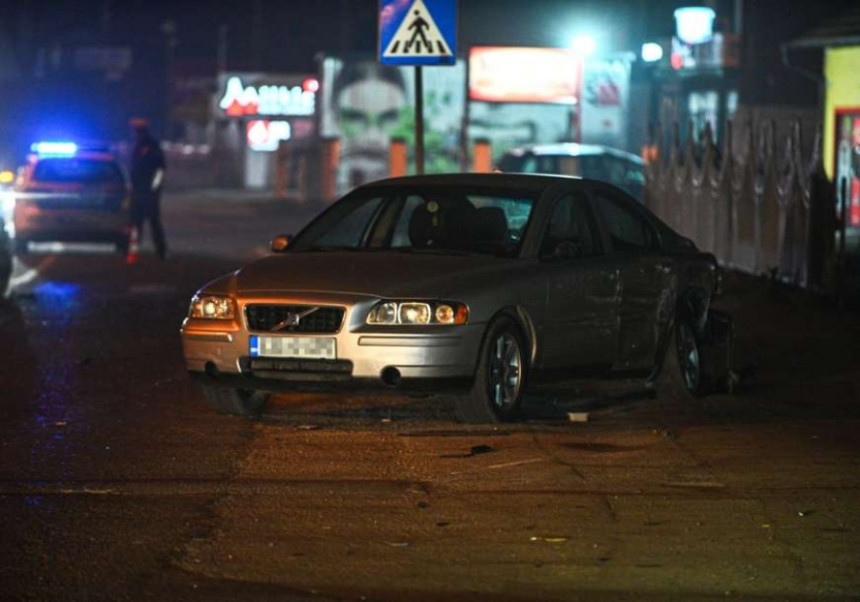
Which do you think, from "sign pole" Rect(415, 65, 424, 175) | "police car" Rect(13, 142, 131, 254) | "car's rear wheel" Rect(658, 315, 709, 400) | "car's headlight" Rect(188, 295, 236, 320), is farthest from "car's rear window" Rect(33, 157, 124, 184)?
"car's headlight" Rect(188, 295, 236, 320)

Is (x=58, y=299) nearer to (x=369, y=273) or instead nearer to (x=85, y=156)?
(x=85, y=156)

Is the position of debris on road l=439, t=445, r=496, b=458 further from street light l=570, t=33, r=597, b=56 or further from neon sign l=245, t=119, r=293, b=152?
neon sign l=245, t=119, r=293, b=152

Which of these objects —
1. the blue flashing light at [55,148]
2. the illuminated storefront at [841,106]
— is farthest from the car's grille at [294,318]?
the illuminated storefront at [841,106]

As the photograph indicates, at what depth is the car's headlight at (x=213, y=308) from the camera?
10500 millimetres

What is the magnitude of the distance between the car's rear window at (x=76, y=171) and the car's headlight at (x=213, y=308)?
16.3 m

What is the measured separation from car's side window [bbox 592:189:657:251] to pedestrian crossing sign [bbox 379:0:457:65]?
4.22 meters

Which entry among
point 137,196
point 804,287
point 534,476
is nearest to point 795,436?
point 534,476

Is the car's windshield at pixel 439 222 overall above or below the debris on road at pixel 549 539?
above

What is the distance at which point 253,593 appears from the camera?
657cm

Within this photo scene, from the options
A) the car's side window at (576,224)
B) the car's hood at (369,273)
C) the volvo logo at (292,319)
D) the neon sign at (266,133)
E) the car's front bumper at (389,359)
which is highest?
the car's side window at (576,224)

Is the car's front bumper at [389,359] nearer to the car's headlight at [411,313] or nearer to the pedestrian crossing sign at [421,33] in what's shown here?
the car's headlight at [411,313]

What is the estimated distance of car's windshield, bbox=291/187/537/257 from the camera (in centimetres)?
1116

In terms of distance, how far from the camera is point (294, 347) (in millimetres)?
10258

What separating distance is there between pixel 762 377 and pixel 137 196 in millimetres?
14918
